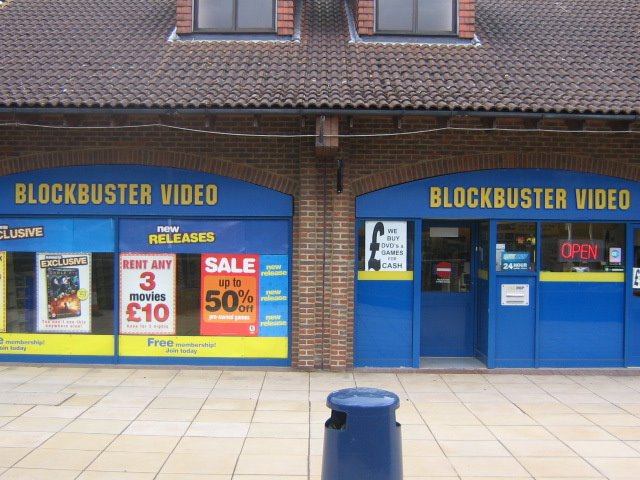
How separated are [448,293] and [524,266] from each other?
1210mm

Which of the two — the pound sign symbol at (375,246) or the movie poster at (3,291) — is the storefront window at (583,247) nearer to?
the pound sign symbol at (375,246)

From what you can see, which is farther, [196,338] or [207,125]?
[196,338]

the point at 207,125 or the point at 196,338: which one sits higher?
the point at 207,125

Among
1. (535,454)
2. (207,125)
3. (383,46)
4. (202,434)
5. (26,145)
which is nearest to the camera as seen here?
(535,454)

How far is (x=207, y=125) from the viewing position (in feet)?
26.8

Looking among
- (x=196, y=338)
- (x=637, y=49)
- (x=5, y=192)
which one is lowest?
(x=196, y=338)

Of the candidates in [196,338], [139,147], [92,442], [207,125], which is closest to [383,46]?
[207,125]

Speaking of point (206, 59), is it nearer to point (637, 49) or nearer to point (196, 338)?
point (196, 338)

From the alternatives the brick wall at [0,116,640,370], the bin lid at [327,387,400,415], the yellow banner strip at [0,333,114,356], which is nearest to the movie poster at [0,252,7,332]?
the yellow banner strip at [0,333,114,356]

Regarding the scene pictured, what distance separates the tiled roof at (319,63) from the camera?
800 cm

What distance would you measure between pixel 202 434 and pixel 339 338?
9.44ft

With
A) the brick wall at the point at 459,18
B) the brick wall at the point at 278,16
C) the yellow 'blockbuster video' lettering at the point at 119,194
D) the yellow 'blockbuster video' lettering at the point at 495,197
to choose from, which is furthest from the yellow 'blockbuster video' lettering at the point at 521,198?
the brick wall at the point at 278,16

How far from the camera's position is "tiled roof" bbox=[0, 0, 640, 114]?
315 inches

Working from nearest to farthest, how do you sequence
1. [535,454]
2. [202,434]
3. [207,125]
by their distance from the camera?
[535,454] < [202,434] < [207,125]
